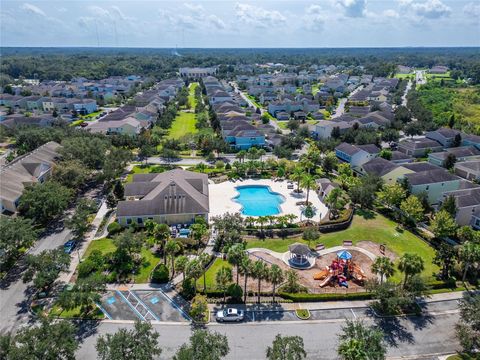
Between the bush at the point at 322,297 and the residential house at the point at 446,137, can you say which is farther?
the residential house at the point at 446,137

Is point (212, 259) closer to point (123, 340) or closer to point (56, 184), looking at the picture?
A: point (123, 340)

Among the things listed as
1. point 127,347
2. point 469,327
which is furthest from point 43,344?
point 469,327

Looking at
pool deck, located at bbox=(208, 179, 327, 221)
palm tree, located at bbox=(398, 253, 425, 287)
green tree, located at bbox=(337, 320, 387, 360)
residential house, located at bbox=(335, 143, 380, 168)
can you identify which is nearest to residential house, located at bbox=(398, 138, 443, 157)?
residential house, located at bbox=(335, 143, 380, 168)

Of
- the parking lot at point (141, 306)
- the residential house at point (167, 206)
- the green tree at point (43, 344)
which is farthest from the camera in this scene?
the residential house at point (167, 206)

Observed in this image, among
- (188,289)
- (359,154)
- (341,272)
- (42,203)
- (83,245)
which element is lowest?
(83,245)

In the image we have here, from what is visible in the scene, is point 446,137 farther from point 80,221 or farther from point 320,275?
point 80,221

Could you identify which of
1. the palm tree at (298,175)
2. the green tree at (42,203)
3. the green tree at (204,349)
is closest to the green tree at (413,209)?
the palm tree at (298,175)

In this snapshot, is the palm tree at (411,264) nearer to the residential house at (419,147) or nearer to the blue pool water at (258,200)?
the blue pool water at (258,200)
